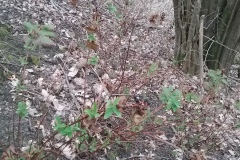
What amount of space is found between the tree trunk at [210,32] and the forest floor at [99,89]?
260 millimetres

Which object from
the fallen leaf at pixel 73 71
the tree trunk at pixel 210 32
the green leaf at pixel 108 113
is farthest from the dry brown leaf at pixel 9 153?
the tree trunk at pixel 210 32

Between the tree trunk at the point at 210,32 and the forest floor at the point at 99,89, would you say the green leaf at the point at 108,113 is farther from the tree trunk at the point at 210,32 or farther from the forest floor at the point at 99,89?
the tree trunk at the point at 210,32

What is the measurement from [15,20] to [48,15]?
26.1 inches

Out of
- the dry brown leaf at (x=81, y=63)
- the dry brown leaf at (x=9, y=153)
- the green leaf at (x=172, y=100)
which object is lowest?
the dry brown leaf at (x=9, y=153)

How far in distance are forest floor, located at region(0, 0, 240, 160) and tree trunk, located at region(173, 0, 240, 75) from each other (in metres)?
0.26

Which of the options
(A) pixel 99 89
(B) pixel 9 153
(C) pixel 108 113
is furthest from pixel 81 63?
(C) pixel 108 113

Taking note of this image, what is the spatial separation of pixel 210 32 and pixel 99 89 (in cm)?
196

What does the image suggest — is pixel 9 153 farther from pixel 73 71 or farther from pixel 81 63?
pixel 81 63

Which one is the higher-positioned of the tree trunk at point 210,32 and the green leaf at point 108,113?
the tree trunk at point 210,32

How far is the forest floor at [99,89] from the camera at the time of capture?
2.68m

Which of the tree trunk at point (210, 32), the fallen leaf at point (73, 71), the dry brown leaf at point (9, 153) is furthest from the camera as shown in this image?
the tree trunk at point (210, 32)

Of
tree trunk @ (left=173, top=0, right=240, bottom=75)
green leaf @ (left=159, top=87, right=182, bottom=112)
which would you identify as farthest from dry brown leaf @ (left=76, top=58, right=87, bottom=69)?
green leaf @ (left=159, top=87, right=182, bottom=112)

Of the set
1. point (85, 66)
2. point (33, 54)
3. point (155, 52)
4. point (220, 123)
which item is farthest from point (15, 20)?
point (220, 123)

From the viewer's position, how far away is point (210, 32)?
4.46 meters
